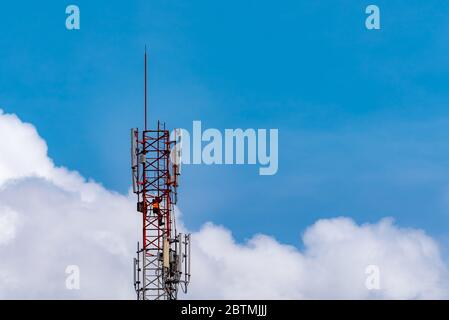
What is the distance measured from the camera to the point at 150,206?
166000mm
